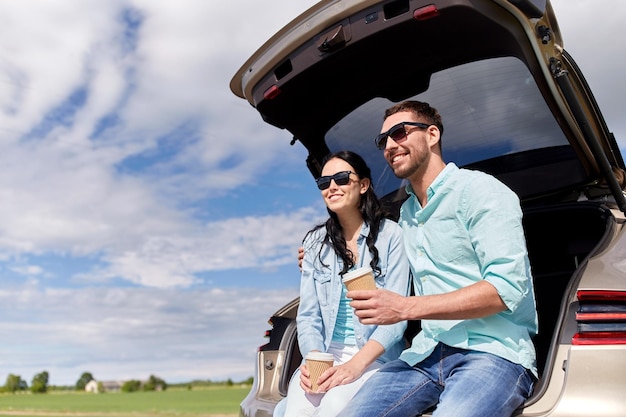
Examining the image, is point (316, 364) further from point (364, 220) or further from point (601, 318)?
point (601, 318)

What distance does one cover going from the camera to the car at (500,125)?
8.20 ft

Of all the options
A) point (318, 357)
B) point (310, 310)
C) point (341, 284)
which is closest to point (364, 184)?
point (341, 284)

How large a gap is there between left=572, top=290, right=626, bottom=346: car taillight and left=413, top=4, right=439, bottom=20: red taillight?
52.2 inches

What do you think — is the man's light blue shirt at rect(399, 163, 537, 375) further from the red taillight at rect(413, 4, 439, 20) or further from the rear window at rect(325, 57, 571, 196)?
the rear window at rect(325, 57, 571, 196)

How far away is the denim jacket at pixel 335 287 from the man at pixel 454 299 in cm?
18

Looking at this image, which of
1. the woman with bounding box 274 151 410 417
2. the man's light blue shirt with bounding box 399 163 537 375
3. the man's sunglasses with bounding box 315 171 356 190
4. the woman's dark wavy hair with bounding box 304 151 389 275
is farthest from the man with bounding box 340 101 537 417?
the man's sunglasses with bounding box 315 171 356 190

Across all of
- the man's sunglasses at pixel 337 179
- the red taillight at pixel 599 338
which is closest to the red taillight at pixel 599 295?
the red taillight at pixel 599 338

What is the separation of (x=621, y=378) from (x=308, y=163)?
231 cm

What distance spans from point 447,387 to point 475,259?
0.51 metres

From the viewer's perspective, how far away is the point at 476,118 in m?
3.68

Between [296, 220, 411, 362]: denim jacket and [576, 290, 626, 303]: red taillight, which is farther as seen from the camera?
[296, 220, 411, 362]: denim jacket

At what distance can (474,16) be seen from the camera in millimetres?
2938

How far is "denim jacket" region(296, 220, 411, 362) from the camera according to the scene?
304 cm

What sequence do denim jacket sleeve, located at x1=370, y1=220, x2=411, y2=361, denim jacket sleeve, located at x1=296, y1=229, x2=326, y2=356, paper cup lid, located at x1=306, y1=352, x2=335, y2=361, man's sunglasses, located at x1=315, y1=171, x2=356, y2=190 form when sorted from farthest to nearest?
man's sunglasses, located at x1=315, y1=171, x2=356, y2=190, denim jacket sleeve, located at x1=296, y1=229, x2=326, y2=356, denim jacket sleeve, located at x1=370, y1=220, x2=411, y2=361, paper cup lid, located at x1=306, y1=352, x2=335, y2=361
